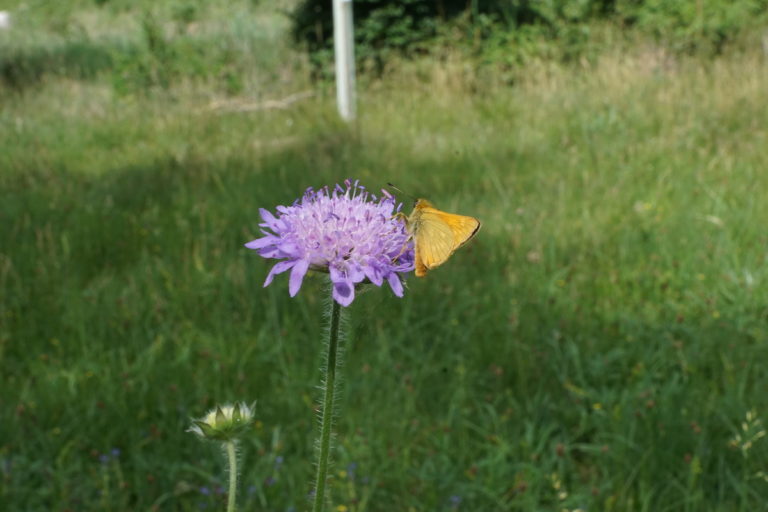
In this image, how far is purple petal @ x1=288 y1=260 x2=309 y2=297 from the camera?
1.02 meters

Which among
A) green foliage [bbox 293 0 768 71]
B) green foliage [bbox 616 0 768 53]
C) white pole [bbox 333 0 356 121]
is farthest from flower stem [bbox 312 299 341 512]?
green foliage [bbox 616 0 768 53]

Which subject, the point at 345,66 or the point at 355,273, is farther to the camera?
the point at 345,66

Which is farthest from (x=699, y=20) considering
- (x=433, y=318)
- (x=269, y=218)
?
(x=269, y=218)

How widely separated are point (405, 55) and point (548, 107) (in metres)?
2.54

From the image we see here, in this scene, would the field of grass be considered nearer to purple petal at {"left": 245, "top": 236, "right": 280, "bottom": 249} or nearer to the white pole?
purple petal at {"left": 245, "top": 236, "right": 280, "bottom": 249}

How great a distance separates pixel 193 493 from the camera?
2100 millimetres

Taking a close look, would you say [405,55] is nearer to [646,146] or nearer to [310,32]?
[310,32]

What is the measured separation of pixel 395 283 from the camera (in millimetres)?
1071

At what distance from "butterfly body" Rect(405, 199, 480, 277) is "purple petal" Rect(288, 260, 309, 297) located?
0.55 ft

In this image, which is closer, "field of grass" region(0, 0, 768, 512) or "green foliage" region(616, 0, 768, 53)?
"field of grass" region(0, 0, 768, 512)

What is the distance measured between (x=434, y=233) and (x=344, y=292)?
0.75ft

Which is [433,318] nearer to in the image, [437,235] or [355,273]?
[437,235]

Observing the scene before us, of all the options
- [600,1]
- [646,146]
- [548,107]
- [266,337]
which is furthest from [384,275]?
[600,1]

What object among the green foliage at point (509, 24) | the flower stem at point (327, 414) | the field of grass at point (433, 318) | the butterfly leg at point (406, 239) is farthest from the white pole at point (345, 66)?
the flower stem at point (327, 414)
